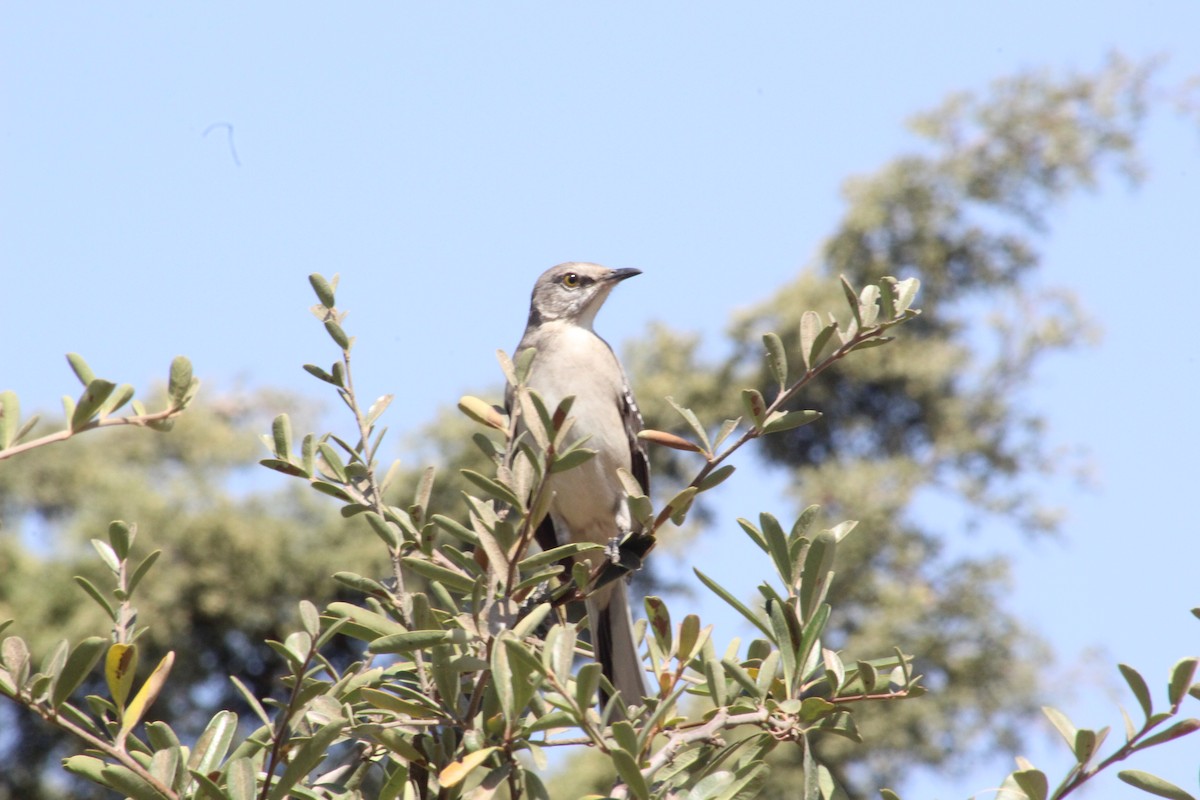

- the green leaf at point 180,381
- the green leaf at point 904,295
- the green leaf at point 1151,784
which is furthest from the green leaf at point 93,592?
the green leaf at point 1151,784

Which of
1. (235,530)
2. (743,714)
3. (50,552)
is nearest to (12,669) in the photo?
(743,714)

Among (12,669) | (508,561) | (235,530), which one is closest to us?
(12,669)

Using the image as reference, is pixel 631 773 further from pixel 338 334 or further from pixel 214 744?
pixel 338 334

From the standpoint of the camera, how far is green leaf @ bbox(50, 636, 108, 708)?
1.99m

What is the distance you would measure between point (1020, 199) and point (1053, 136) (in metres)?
0.72

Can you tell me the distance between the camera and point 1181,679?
6.56 ft

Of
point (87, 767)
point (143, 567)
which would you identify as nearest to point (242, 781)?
point (87, 767)

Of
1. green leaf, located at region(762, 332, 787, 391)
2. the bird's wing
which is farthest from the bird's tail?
green leaf, located at region(762, 332, 787, 391)

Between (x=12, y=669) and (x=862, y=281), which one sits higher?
(x=862, y=281)

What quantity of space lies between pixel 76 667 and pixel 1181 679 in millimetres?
1778

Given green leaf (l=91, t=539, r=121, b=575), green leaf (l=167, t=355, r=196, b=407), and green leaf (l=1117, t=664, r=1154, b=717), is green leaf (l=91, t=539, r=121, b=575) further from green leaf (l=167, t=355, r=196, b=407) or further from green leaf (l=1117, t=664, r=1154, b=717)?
green leaf (l=1117, t=664, r=1154, b=717)

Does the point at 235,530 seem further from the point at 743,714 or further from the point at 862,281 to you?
the point at 743,714

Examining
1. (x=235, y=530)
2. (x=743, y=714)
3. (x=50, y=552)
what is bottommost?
(x=743, y=714)

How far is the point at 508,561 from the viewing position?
7.17ft
